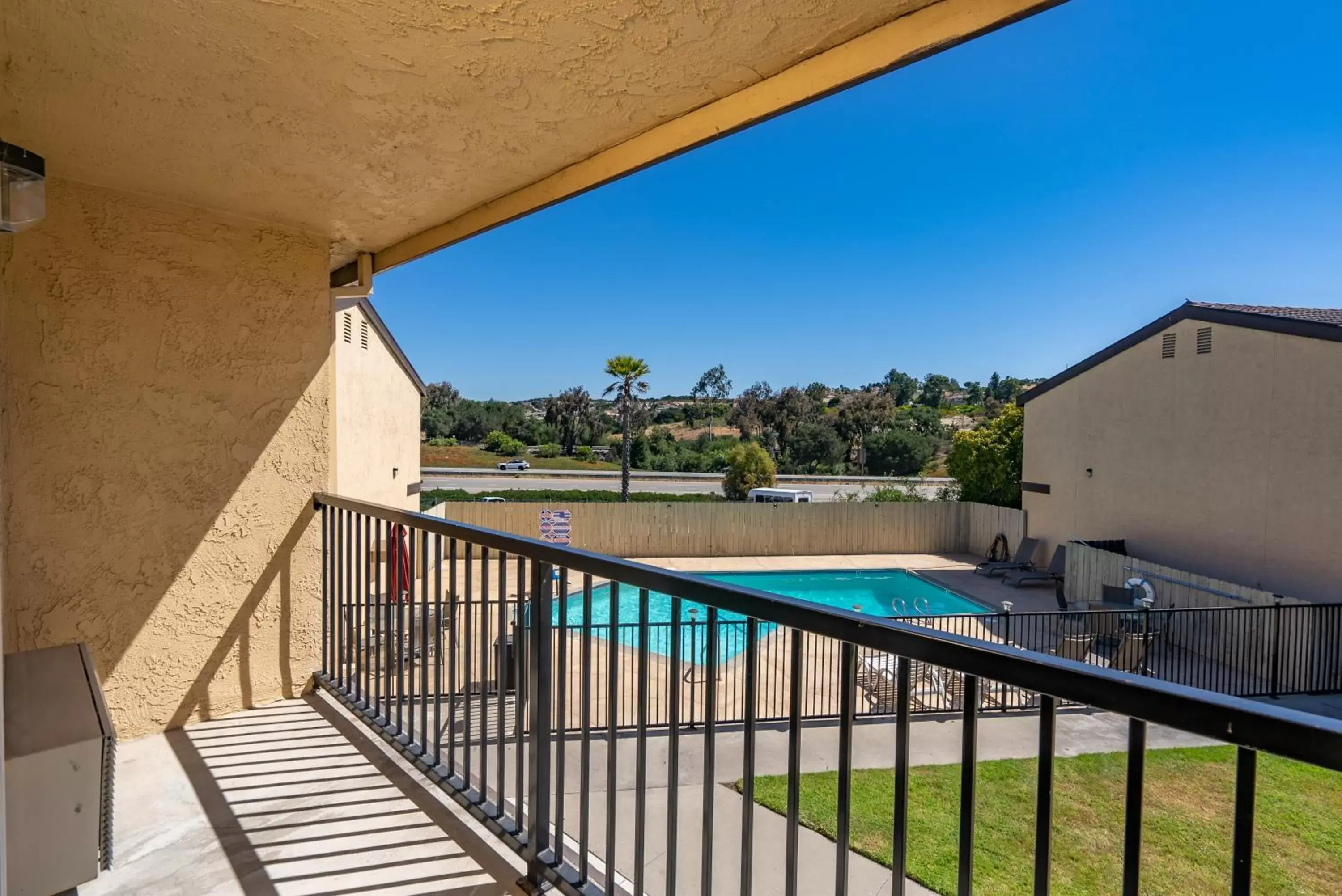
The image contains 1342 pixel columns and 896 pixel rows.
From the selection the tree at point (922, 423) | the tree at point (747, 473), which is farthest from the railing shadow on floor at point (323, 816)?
the tree at point (922, 423)

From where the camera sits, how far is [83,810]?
157cm

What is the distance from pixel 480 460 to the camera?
3556 cm

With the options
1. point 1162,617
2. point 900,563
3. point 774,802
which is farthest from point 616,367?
point 774,802

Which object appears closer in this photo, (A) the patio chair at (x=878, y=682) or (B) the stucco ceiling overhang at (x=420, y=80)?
(B) the stucco ceiling overhang at (x=420, y=80)

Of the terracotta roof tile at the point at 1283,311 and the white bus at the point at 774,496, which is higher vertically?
the terracotta roof tile at the point at 1283,311

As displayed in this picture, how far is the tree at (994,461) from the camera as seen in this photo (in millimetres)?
17375

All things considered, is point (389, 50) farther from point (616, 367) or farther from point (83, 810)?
point (616, 367)

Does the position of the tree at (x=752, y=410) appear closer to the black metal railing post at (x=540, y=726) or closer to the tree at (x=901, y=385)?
the tree at (x=901, y=385)

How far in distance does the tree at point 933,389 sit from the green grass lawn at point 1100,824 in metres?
42.2

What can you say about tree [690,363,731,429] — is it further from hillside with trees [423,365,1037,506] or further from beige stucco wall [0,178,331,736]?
beige stucco wall [0,178,331,736]

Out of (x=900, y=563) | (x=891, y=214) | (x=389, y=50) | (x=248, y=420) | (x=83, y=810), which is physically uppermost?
(x=891, y=214)

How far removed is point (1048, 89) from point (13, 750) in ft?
72.2

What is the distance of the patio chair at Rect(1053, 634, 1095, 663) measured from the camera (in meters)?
7.18

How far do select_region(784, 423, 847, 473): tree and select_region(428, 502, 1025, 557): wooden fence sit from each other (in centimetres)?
1772
